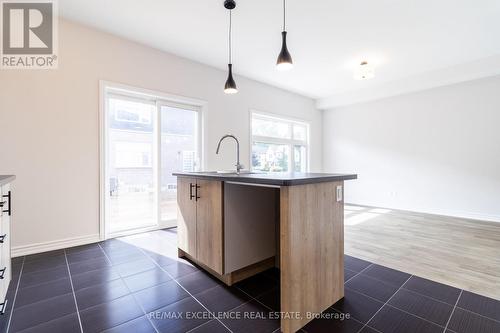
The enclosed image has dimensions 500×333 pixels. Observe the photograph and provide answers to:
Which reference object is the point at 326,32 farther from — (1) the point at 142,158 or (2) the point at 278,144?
(1) the point at 142,158

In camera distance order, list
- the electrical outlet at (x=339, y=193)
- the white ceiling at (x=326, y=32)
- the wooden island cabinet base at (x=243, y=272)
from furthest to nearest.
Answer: the white ceiling at (x=326, y=32) < the wooden island cabinet base at (x=243, y=272) < the electrical outlet at (x=339, y=193)

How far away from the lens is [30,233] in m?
2.67

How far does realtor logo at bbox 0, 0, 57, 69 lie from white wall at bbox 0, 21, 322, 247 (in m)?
0.10

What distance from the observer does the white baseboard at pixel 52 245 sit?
2.60 metres

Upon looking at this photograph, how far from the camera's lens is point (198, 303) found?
69.1 inches

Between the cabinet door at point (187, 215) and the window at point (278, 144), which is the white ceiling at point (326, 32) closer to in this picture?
the window at point (278, 144)

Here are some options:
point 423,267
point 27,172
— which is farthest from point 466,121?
point 27,172

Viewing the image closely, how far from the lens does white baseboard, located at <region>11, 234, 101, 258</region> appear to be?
102 inches

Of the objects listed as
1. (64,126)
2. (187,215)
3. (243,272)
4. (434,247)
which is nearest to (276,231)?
(243,272)

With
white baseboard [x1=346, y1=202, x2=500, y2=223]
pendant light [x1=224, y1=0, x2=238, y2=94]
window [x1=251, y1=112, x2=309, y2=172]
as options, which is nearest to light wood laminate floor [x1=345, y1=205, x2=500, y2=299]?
white baseboard [x1=346, y1=202, x2=500, y2=223]

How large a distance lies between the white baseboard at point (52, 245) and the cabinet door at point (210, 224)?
1822mm

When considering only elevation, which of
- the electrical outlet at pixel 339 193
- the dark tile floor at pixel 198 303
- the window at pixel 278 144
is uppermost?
the window at pixel 278 144

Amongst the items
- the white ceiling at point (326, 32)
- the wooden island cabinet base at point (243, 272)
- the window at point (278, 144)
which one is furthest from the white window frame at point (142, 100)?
the wooden island cabinet base at point (243, 272)

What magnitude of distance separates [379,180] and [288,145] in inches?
94.1
